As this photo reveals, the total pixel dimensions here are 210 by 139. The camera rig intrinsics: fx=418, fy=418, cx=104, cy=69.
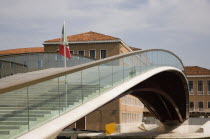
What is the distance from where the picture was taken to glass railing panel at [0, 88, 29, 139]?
693 cm

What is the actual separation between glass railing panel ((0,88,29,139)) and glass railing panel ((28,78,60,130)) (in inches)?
5.6

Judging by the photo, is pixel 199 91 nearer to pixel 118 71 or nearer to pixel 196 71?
pixel 196 71

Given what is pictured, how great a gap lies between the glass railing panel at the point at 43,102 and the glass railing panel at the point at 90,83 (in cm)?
141

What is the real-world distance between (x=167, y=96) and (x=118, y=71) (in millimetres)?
18724

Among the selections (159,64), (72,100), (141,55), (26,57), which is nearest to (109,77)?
(72,100)

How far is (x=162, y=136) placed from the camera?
109ft

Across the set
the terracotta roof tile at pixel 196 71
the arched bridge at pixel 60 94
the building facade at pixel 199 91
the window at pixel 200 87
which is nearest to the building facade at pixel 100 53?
the building facade at pixel 199 91

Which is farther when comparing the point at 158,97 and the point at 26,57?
the point at 158,97

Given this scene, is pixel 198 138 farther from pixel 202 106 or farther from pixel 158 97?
pixel 202 106

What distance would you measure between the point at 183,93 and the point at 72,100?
2473 cm

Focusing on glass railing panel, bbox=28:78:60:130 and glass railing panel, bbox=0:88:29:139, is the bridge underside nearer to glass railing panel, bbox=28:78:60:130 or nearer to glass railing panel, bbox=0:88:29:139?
glass railing panel, bbox=28:78:60:130

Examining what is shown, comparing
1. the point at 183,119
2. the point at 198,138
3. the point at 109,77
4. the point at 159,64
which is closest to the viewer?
the point at 109,77

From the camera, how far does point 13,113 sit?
7184mm

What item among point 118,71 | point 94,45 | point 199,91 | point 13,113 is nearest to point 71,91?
point 13,113
